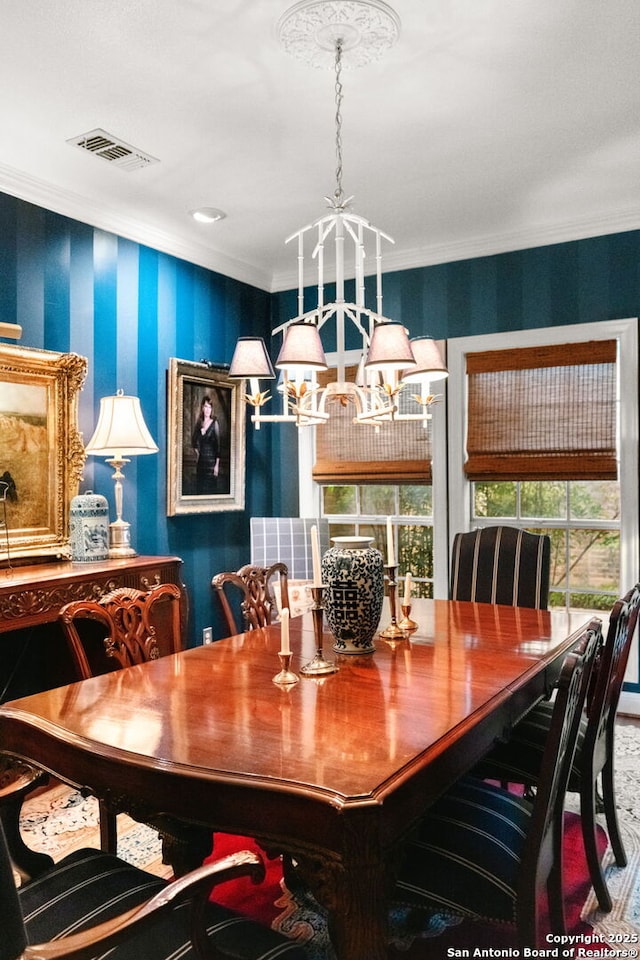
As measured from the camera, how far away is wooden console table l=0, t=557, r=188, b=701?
297 centimetres

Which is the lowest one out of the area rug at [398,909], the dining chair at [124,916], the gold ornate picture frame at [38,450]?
the area rug at [398,909]

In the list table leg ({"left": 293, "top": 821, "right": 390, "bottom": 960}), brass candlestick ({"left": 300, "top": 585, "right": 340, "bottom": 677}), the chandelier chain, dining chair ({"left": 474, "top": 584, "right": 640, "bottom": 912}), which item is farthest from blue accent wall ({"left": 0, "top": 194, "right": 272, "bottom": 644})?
table leg ({"left": 293, "top": 821, "right": 390, "bottom": 960})

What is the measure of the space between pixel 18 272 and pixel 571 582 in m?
3.44

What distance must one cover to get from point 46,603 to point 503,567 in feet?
6.69

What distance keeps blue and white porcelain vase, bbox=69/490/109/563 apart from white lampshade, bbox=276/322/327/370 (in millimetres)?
1654

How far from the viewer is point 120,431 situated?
3557 mm

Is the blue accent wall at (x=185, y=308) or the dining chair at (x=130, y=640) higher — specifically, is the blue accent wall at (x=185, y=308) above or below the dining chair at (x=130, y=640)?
above

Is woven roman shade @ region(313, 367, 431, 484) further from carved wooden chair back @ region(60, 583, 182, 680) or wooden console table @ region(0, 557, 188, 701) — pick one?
carved wooden chair back @ region(60, 583, 182, 680)

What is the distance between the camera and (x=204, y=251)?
4543 mm

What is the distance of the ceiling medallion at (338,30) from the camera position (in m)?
2.26

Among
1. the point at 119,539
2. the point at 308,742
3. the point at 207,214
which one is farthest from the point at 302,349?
the point at 207,214

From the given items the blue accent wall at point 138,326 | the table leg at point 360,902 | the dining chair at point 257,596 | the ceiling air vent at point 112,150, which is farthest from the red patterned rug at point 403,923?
the ceiling air vent at point 112,150

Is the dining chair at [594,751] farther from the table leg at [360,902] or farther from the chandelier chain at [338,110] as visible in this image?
the chandelier chain at [338,110]

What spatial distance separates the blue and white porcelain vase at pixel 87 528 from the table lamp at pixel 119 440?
0.49 feet
